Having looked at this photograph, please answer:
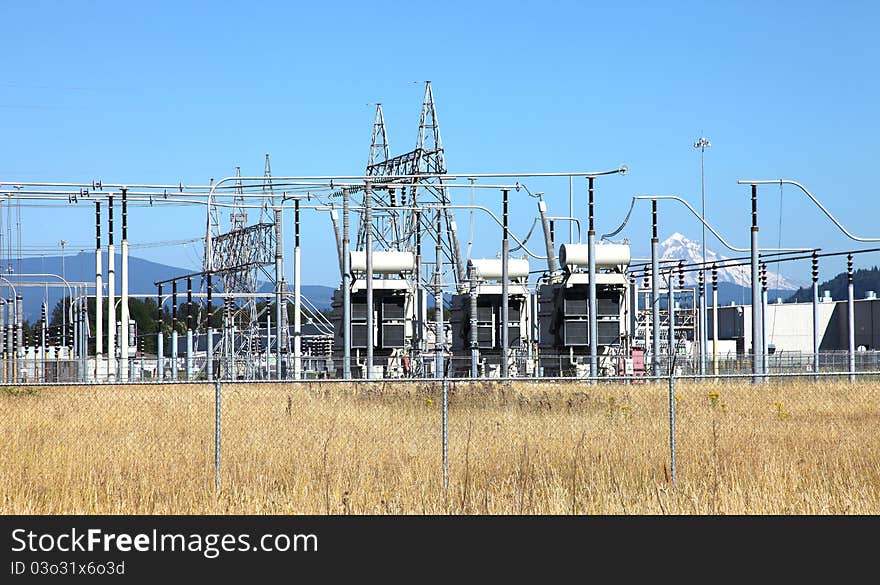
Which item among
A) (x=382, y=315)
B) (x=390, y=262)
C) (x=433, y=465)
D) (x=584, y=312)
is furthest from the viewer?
(x=390, y=262)

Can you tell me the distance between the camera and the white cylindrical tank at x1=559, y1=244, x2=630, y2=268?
1555 inches

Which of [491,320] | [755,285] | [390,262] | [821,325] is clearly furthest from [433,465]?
[821,325]

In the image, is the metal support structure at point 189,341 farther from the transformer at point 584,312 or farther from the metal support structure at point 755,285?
the metal support structure at point 755,285

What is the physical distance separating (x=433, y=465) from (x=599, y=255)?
22623mm

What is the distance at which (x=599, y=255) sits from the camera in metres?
39.6

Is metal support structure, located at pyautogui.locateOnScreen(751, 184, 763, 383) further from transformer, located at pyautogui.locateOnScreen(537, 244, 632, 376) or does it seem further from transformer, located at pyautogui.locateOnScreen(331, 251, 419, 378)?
transformer, located at pyautogui.locateOnScreen(331, 251, 419, 378)

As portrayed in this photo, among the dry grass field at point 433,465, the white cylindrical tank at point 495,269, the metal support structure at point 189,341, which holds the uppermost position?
the white cylindrical tank at point 495,269

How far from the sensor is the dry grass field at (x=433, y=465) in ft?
50.1

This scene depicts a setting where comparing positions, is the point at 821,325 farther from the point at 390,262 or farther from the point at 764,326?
the point at 390,262

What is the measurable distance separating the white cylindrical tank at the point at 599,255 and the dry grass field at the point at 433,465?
1524 centimetres

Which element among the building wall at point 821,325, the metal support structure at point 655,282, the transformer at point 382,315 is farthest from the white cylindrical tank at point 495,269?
the building wall at point 821,325
